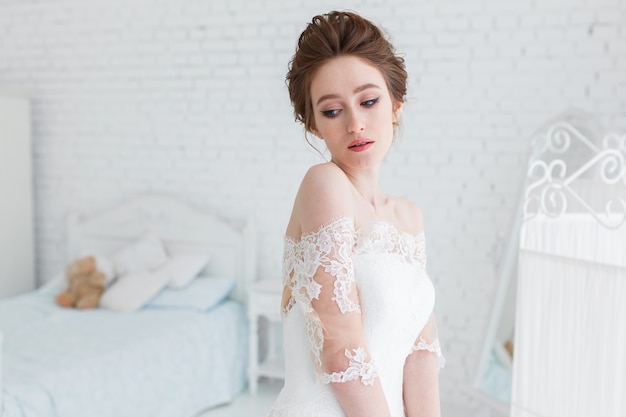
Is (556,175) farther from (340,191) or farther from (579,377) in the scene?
(340,191)

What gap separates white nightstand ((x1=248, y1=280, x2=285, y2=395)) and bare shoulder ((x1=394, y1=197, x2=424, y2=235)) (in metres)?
2.61

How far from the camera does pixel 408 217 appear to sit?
120cm

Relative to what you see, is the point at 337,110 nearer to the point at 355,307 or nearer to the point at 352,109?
the point at 352,109

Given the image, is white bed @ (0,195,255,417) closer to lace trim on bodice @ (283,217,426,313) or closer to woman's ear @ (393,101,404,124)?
lace trim on bodice @ (283,217,426,313)

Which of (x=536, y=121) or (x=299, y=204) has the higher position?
(x=536, y=121)

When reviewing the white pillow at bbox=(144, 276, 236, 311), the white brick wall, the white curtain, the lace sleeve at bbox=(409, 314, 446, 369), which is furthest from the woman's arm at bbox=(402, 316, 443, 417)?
the white pillow at bbox=(144, 276, 236, 311)

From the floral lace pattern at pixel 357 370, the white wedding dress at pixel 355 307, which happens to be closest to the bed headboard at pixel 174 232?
the white wedding dress at pixel 355 307

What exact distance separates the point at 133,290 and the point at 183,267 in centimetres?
32

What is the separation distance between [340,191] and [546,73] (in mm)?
2777

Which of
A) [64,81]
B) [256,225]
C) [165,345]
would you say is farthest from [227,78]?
[165,345]

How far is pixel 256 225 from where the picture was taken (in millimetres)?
4164

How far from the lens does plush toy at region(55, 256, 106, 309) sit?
3.90m

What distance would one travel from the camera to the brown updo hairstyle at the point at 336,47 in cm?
103

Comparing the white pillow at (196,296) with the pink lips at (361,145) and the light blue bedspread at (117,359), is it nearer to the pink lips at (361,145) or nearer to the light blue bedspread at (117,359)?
the light blue bedspread at (117,359)
